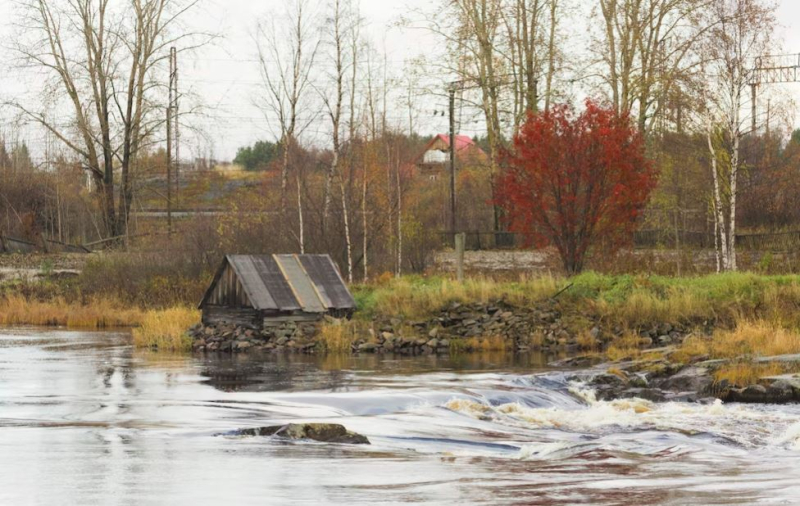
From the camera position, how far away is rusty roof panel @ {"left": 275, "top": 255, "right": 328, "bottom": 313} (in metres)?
30.1

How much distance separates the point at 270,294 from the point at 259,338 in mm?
1194

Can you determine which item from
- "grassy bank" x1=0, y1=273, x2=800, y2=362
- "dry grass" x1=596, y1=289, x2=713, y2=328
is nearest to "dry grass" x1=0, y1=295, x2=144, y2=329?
"grassy bank" x1=0, y1=273, x2=800, y2=362

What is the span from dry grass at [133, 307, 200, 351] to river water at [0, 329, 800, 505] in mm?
4092

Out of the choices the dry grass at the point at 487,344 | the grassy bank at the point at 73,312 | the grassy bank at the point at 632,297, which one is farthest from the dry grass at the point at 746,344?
the grassy bank at the point at 73,312

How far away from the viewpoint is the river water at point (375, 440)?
11.3 m

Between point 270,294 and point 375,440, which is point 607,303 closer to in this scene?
point 270,294

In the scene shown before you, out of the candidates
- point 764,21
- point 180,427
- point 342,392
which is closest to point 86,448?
point 180,427

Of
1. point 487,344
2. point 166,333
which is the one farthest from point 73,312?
point 487,344

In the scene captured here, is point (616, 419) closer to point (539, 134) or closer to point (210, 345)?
point (210, 345)

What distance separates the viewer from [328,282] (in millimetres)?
31312

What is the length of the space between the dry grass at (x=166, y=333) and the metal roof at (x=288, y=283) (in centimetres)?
114

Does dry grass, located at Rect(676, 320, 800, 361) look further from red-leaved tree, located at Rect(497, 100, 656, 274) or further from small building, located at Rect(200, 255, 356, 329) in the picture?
red-leaved tree, located at Rect(497, 100, 656, 274)

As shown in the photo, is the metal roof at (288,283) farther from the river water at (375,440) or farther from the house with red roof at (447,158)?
the house with red roof at (447,158)

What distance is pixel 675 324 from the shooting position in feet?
98.3
